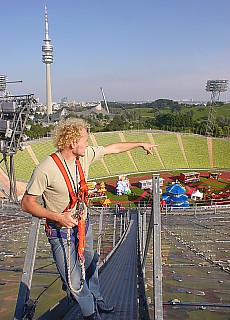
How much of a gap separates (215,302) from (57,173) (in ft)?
6.35

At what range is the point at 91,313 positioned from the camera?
6.62ft

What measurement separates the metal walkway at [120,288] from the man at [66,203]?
0.18m

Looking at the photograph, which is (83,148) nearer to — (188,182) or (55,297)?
(55,297)

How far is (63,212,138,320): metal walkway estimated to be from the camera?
2.17 m

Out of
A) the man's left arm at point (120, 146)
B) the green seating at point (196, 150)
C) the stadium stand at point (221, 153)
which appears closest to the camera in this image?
the man's left arm at point (120, 146)

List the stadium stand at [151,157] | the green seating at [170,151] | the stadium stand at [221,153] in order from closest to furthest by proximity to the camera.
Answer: the stadium stand at [151,157] → the stadium stand at [221,153] → the green seating at [170,151]

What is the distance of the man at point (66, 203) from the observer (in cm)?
185

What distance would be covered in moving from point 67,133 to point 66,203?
431 millimetres

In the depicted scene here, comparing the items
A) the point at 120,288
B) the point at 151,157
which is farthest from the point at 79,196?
the point at 151,157

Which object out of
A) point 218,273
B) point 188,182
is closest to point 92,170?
point 188,182

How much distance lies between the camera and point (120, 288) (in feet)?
8.87

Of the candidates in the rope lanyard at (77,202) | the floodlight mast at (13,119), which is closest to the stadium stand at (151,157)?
the floodlight mast at (13,119)

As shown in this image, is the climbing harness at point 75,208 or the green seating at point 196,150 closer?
the climbing harness at point 75,208

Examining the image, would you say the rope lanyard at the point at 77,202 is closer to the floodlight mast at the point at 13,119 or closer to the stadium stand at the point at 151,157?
the floodlight mast at the point at 13,119
